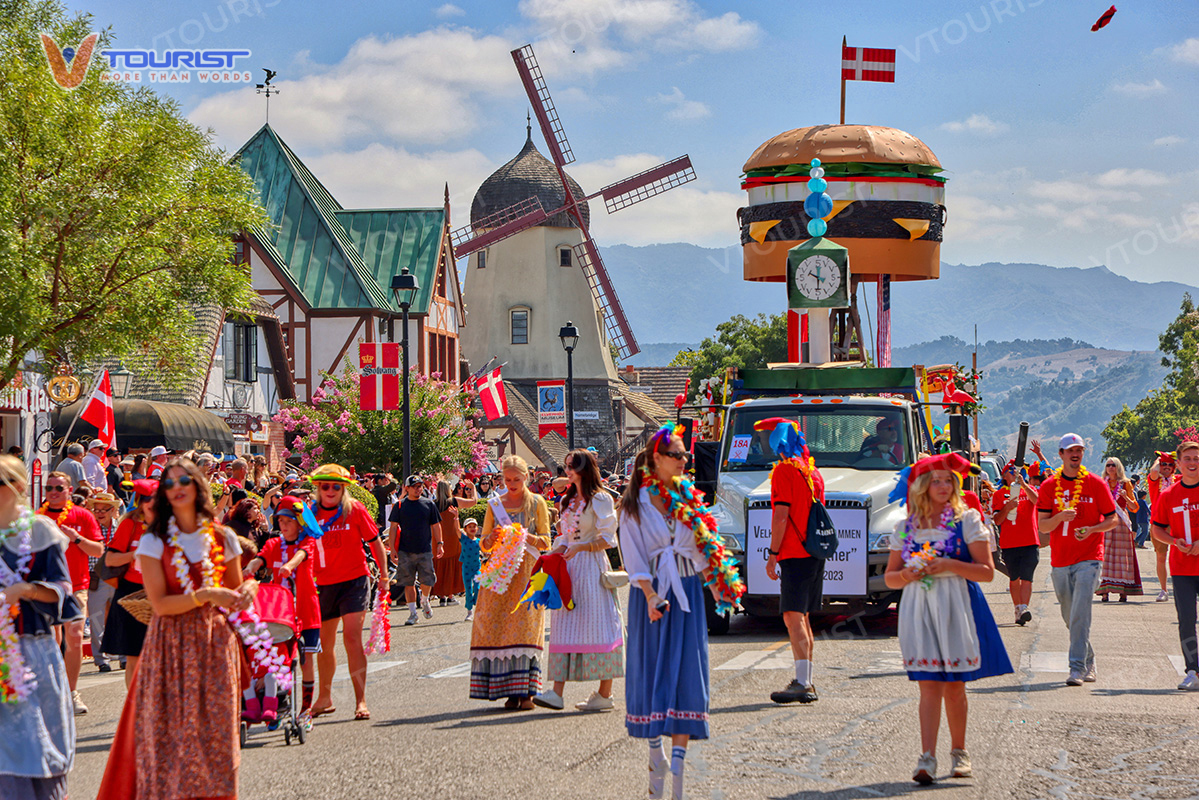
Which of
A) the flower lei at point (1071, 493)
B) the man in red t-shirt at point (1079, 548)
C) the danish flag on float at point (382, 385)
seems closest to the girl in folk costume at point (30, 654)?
the man in red t-shirt at point (1079, 548)

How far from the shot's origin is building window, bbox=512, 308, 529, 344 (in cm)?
6091

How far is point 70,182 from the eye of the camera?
2020 centimetres

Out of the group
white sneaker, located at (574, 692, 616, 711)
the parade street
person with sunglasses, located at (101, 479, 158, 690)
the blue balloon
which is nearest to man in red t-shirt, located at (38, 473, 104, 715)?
the parade street

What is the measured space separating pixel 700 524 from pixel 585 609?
285 centimetres

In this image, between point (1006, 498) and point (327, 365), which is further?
point (327, 365)

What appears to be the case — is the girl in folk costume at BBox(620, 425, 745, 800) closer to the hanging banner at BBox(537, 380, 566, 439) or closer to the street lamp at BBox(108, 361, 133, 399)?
the hanging banner at BBox(537, 380, 566, 439)

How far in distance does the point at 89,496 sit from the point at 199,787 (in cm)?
752

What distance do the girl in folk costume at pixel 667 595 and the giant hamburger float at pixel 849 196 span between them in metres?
25.7

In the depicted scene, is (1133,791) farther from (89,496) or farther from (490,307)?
(490,307)

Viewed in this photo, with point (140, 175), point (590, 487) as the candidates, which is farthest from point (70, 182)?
Answer: point (590, 487)

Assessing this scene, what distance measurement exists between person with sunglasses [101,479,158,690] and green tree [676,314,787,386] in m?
61.5

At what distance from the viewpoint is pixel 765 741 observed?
A: 8.66 metres

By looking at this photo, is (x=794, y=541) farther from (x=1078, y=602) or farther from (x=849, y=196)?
(x=849, y=196)

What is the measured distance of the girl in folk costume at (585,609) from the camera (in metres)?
9.95
